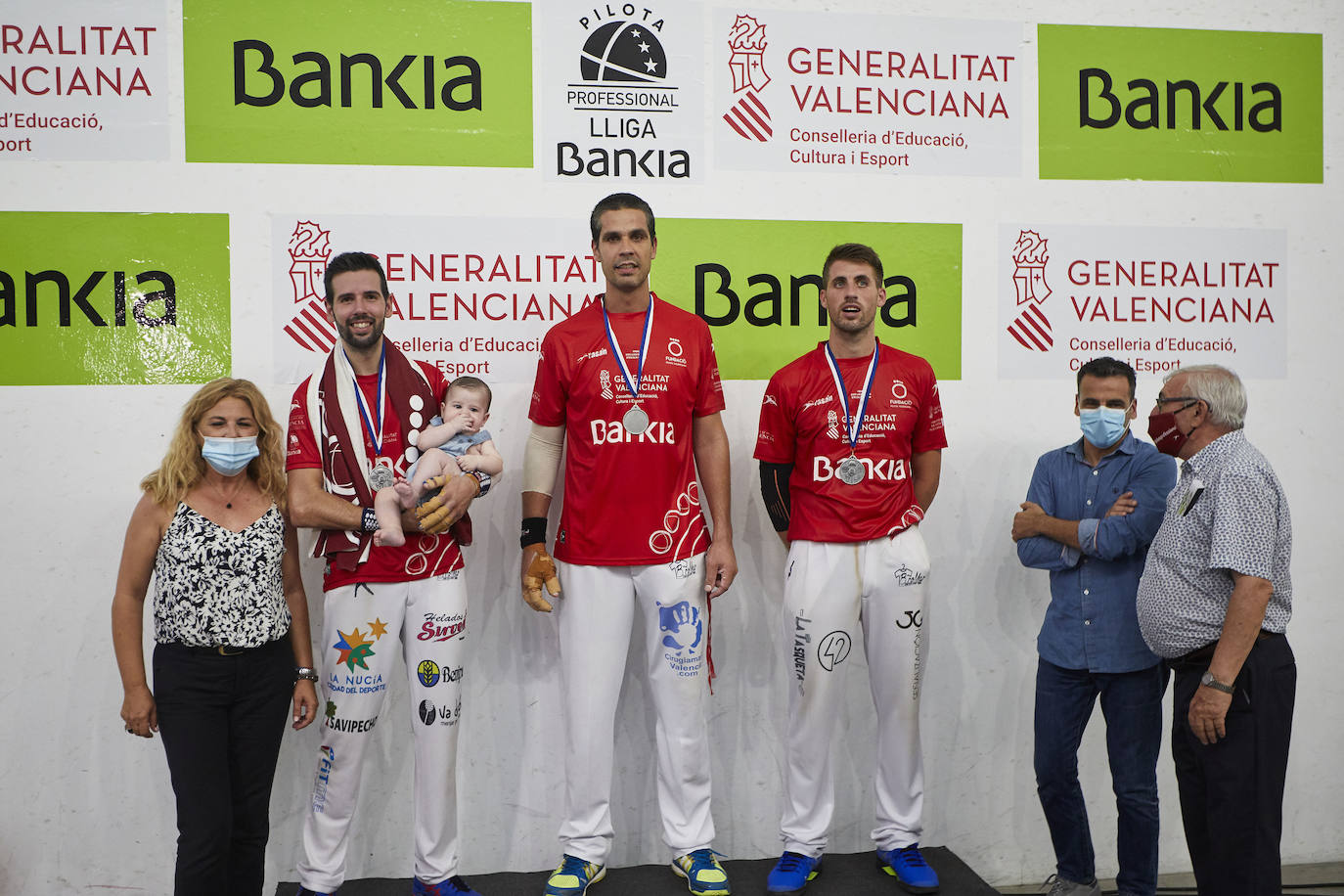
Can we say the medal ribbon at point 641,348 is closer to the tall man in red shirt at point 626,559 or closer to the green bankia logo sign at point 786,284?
the tall man in red shirt at point 626,559

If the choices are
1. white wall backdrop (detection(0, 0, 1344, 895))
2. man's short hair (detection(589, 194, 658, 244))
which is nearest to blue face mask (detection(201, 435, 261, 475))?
white wall backdrop (detection(0, 0, 1344, 895))

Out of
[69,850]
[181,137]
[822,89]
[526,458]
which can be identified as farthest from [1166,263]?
[69,850]

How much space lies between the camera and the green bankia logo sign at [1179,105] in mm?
3678

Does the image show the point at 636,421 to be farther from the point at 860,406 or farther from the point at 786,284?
the point at 786,284

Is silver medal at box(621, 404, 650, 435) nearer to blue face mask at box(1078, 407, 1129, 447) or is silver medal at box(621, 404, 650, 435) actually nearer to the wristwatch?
blue face mask at box(1078, 407, 1129, 447)

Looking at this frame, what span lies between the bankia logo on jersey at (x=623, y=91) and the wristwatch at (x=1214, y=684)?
2.26 m

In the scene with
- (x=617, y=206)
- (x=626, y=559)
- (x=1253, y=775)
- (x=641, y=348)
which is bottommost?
(x=1253, y=775)

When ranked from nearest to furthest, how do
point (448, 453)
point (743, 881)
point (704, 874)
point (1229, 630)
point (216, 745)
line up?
point (1229, 630) < point (216, 745) < point (448, 453) < point (704, 874) < point (743, 881)

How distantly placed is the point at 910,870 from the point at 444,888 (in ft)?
4.60

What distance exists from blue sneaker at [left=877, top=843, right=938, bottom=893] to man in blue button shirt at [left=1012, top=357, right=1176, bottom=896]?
1.45 ft

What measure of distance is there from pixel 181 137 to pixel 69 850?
2.43 meters

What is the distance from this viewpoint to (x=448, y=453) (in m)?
2.79

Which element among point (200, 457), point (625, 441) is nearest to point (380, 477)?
point (200, 457)

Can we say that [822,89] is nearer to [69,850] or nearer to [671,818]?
[671,818]
